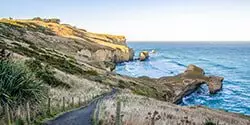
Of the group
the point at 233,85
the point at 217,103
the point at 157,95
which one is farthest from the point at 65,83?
the point at 233,85

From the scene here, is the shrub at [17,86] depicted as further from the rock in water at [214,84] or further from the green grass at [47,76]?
the rock in water at [214,84]

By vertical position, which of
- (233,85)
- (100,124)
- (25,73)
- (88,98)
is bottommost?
(233,85)

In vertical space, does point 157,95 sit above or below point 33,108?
below

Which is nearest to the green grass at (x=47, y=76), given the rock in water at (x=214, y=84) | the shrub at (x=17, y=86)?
the shrub at (x=17, y=86)

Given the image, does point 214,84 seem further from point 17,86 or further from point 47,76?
point 17,86

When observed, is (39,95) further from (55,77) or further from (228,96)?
(228,96)

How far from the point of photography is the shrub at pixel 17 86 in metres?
19.9

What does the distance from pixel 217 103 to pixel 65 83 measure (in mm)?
31335

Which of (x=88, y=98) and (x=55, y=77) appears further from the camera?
(x=55, y=77)

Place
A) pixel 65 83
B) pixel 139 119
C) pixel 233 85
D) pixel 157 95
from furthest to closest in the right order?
pixel 233 85, pixel 157 95, pixel 65 83, pixel 139 119

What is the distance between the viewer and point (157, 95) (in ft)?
194

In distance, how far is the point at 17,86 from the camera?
67.1 ft

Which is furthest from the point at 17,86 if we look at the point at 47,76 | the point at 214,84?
the point at 214,84

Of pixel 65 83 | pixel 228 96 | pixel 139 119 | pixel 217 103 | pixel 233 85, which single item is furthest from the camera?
pixel 233 85
